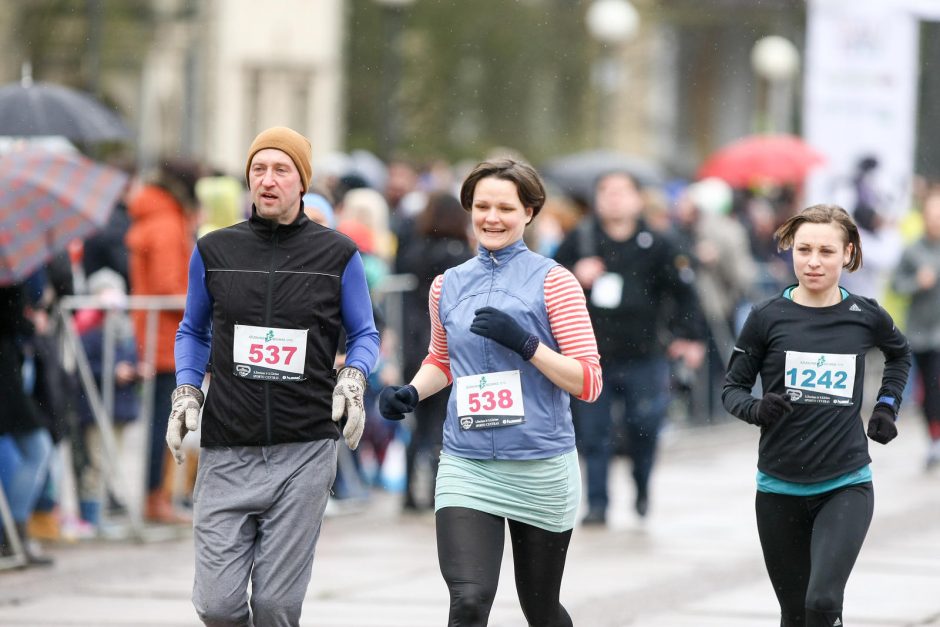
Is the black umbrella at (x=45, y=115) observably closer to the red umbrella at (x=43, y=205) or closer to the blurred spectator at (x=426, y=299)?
the red umbrella at (x=43, y=205)

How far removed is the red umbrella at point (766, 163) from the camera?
20.9m

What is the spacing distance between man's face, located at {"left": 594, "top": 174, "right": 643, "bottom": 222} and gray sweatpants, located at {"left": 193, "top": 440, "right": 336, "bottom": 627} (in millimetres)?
5326

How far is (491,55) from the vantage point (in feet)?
128

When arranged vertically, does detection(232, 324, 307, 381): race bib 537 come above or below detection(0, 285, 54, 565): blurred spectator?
above

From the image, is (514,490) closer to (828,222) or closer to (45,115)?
(828,222)

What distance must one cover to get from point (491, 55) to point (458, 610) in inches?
1336

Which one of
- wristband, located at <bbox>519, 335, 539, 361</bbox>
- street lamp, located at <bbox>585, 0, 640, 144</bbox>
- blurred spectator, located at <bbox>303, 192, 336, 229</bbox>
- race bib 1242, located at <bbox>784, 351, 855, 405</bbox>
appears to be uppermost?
street lamp, located at <bbox>585, 0, 640, 144</bbox>

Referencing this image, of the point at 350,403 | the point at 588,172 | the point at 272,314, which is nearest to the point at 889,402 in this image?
the point at 350,403

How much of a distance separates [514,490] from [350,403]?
1.92 ft

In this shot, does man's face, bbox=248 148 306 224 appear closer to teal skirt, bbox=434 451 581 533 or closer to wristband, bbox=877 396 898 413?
teal skirt, bbox=434 451 581 533

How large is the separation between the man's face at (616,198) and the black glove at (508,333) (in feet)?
17.4

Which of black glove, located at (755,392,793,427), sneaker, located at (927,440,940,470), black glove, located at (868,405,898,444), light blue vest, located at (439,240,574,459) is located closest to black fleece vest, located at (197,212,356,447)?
light blue vest, located at (439,240,574,459)

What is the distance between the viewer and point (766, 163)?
→ 21.2 meters

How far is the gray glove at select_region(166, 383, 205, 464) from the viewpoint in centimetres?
587
